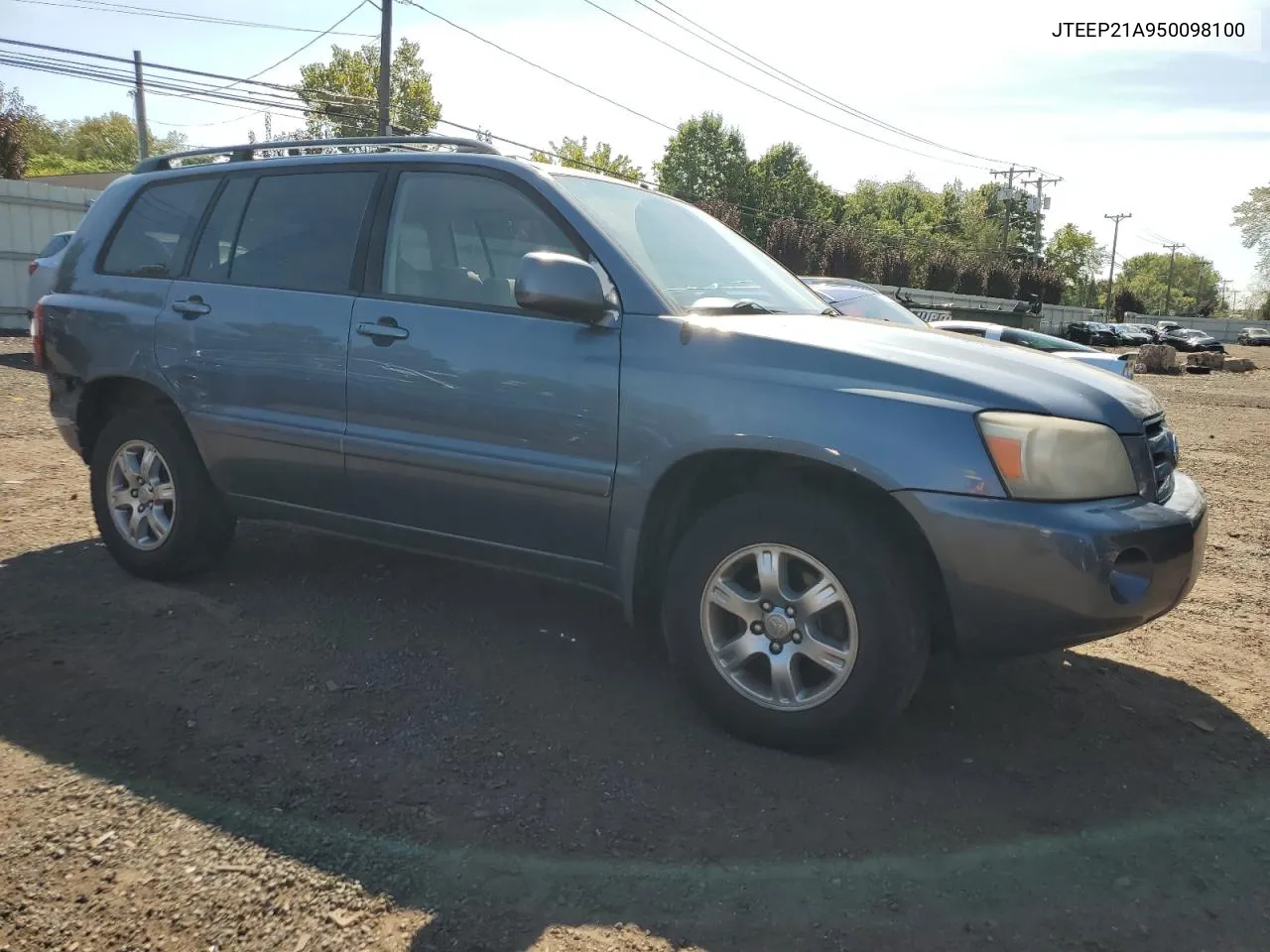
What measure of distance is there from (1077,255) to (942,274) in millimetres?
84113

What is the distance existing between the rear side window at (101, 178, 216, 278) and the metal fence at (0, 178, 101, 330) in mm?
14420

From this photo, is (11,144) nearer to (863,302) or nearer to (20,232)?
(20,232)

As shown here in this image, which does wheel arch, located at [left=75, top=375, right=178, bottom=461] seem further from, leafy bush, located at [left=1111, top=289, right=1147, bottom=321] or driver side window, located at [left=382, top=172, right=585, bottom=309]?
leafy bush, located at [left=1111, top=289, right=1147, bottom=321]

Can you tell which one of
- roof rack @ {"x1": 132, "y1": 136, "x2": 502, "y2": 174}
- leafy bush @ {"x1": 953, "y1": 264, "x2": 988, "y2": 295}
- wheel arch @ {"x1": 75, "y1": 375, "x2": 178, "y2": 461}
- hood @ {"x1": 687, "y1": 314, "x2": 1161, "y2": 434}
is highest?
leafy bush @ {"x1": 953, "y1": 264, "x2": 988, "y2": 295}

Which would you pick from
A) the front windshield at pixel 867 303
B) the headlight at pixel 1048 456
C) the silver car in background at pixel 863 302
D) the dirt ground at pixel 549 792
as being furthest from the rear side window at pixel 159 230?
the front windshield at pixel 867 303

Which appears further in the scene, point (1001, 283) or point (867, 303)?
point (1001, 283)

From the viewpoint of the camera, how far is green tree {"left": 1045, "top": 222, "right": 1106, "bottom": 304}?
113000mm

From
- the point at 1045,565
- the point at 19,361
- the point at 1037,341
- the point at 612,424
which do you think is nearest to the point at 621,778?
the point at 612,424

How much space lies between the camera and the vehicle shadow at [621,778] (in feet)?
7.98

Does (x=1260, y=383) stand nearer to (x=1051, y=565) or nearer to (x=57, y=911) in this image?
(x=1051, y=565)

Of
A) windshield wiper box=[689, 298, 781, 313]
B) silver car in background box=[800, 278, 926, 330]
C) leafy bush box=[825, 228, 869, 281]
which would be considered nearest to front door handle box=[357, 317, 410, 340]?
windshield wiper box=[689, 298, 781, 313]

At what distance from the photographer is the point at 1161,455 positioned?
3.25 meters

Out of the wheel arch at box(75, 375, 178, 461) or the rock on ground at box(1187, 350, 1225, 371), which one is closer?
the wheel arch at box(75, 375, 178, 461)

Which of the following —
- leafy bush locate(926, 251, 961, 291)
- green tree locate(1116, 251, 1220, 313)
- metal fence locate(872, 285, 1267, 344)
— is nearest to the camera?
metal fence locate(872, 285, 1267, 344)
